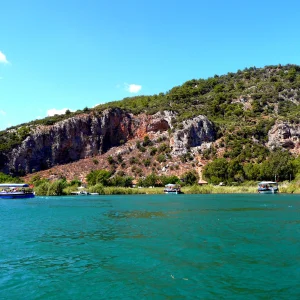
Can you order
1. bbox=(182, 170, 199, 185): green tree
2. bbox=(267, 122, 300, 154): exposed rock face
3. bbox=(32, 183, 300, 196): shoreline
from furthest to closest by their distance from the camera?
bbox=(267, 122, 300, 154): exposed rock face, bbox=(182, 170, 199, 185): green tree, bbox=(32, 183, 300, 196): shoreline

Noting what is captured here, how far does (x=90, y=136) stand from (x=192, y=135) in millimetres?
34073

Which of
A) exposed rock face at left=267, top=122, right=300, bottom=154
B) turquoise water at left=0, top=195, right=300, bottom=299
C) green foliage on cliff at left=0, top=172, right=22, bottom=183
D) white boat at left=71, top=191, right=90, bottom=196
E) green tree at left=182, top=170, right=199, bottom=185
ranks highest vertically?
exposed rock face at left=267, top=122, right=300, bottom=154

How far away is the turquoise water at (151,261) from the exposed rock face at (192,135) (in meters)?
83.4

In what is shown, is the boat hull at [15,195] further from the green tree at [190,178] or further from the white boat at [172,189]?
the green tree at [190,178]

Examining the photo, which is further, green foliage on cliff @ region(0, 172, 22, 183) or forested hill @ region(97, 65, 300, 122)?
forested hill @ region(97, 65, 300, 122)

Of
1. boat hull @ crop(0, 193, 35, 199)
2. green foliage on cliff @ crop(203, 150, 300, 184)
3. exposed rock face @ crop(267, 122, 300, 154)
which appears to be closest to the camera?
boat hull @ crop(0, 193, 35, 199)

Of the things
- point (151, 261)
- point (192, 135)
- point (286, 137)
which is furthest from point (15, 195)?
point (286, 137)

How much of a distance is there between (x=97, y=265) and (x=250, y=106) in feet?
411

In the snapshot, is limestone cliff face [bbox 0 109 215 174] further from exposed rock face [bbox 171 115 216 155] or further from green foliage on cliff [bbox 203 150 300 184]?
green foliage on cliff [bbox 203 150 300 184]

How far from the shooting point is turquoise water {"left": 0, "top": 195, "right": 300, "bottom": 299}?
14172 millimetres

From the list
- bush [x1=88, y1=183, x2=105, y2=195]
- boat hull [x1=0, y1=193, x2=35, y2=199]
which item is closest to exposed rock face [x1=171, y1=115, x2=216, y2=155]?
bush [x1=88, y1=183, x2=105, y2=195]

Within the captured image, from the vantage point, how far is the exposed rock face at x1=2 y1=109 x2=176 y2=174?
372 feet

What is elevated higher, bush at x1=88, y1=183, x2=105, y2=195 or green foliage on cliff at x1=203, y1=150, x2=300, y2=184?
green foliage on cliff at x1=203, y1=150, x2=300, y2=184

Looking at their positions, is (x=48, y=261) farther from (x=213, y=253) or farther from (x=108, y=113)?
(x=108, y=113)
